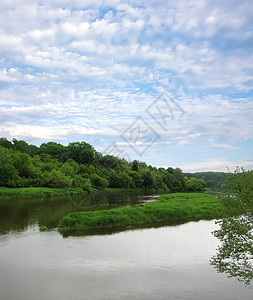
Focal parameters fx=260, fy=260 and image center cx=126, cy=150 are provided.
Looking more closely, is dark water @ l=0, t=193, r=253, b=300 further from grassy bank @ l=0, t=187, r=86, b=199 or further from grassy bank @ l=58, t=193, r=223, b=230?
grassy bank @ l=0, t=187, r=86, b=199

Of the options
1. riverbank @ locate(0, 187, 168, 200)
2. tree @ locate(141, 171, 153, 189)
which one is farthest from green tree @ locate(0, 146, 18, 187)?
tree @ locate(141, 171, 153, 189)

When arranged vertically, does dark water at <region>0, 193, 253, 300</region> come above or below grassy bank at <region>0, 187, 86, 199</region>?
below

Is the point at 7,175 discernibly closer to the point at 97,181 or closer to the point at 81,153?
the point at 97,181

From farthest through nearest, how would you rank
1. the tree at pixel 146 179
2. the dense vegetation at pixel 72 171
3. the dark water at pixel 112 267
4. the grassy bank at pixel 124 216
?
the tree at pixel 146 179, the dense vegetation at pixel 72 171, the grassy bank at pixel 124 216, the dark water at pixel 112 267

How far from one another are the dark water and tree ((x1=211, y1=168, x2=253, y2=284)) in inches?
81.9

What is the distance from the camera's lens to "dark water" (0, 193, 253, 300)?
1189 cm

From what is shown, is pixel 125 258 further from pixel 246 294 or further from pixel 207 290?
pixel 246 294

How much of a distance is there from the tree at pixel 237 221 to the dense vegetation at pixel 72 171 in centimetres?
5554

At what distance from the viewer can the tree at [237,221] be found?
10.6 meters

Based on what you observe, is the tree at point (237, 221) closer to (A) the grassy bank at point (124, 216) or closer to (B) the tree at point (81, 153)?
(A) the grassy bank at point (124, 216)

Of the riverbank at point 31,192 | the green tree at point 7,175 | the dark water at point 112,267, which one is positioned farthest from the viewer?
the green tree at point 7,175

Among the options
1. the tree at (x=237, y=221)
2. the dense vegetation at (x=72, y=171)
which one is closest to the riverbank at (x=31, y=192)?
the dense vegetation at (x=72, y=171)

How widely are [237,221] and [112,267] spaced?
7672mm

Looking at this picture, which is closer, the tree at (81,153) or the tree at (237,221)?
the tree at (237,221)
